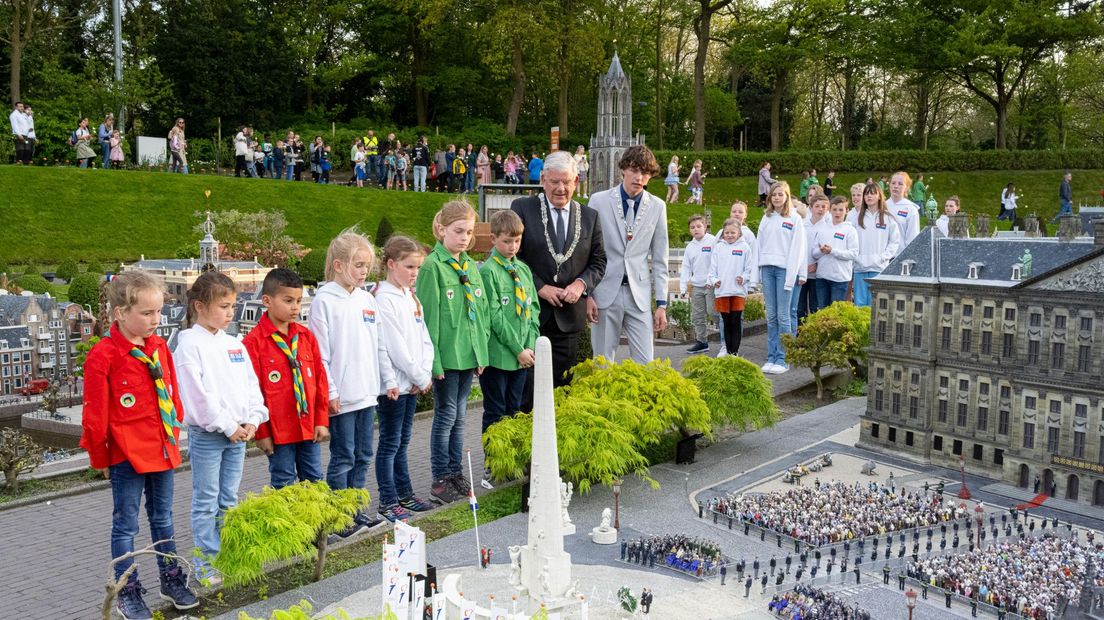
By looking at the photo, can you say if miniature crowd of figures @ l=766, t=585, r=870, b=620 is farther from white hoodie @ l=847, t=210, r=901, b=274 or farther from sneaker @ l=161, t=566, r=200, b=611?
white hoodie @ l=847, t=210, r=901, b=274

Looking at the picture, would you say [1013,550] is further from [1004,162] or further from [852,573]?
[1004,162]

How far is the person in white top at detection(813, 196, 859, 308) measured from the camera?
61.2ft

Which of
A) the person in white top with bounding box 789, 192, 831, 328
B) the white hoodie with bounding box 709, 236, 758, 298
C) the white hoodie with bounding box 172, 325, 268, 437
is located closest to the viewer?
the white hoodie with bounding box 172, 325, 268, 437

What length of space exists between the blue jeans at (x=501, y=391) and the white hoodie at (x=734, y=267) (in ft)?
22.8

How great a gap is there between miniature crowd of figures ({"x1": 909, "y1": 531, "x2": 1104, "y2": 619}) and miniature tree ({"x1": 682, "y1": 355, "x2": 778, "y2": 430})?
12.5ft

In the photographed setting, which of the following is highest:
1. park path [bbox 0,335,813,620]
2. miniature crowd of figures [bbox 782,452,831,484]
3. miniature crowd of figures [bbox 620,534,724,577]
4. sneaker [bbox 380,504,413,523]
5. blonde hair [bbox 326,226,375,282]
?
blonde hair [bbox 326,226,375,282]

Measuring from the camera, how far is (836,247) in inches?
737

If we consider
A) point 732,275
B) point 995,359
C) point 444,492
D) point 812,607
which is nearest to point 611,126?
point 732,275

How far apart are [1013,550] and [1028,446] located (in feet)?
7.67

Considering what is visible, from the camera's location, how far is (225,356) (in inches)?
358

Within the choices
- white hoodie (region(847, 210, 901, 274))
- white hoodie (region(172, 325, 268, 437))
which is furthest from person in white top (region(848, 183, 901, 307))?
white hoodie (region(172, 325, 268, 437))

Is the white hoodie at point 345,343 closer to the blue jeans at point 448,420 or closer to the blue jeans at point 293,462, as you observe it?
the blue jeans at point 293,462

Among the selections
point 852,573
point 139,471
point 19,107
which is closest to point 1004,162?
point 19,107

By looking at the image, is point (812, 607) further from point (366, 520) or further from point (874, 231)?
point (874, 231)
